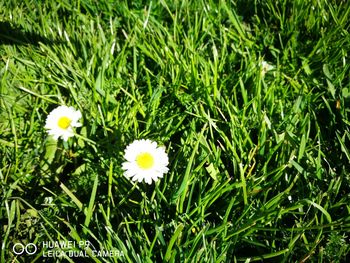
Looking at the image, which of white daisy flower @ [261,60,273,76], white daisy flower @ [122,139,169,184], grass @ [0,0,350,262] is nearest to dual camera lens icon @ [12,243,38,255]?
grass @ [0,0,350,262]

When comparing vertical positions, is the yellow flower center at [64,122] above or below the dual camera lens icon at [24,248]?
above

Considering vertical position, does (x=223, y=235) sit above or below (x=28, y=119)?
below

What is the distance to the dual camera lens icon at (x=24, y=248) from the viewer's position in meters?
1.09

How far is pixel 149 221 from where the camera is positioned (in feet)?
3.53

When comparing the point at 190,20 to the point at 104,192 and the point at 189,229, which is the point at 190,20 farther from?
the point at 189,229

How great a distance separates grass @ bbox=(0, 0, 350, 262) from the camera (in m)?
1.06

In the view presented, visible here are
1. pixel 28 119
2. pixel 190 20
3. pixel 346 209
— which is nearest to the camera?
pixel 346 209

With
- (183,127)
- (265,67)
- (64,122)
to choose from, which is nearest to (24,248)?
(64,122)

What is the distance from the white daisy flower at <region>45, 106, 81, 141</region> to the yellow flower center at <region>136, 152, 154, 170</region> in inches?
10.5

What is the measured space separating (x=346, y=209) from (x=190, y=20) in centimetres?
105

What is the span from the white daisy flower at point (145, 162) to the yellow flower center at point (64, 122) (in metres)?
0.27

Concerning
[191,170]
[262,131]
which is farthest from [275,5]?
[191,170]

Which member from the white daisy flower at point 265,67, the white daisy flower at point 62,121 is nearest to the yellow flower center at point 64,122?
the white daisy flower at point 62,121

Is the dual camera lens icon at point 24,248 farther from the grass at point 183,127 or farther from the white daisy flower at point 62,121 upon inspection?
the white daisy flower at point 62,121
